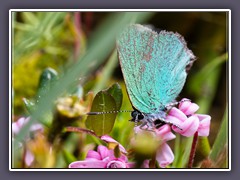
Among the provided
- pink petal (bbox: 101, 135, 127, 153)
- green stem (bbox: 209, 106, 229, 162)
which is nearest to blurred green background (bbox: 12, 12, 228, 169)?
green stem (bbox: 209, 106, 229, 162)

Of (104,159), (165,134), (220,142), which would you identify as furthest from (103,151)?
(220,142)

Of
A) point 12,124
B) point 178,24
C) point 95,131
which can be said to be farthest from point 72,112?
point 178,24

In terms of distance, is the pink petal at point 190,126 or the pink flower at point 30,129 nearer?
the pink petal at point 190,126

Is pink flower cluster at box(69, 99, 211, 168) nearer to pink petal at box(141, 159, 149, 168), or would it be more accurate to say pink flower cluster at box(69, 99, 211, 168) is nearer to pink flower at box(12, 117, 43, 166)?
pink petal at box(141, 159, 149, 168)

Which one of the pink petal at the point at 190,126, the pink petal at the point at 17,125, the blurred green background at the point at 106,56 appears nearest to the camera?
the pink petal at the point at 190,126

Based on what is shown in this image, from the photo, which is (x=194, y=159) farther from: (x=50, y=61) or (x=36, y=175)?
(x=50, y=61)

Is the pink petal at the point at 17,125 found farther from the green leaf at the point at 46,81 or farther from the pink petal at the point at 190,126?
the pink petal at the point at 190,126

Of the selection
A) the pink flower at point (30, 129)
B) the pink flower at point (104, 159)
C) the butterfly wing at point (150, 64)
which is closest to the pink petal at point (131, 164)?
the pink flower at point (104, 159)
